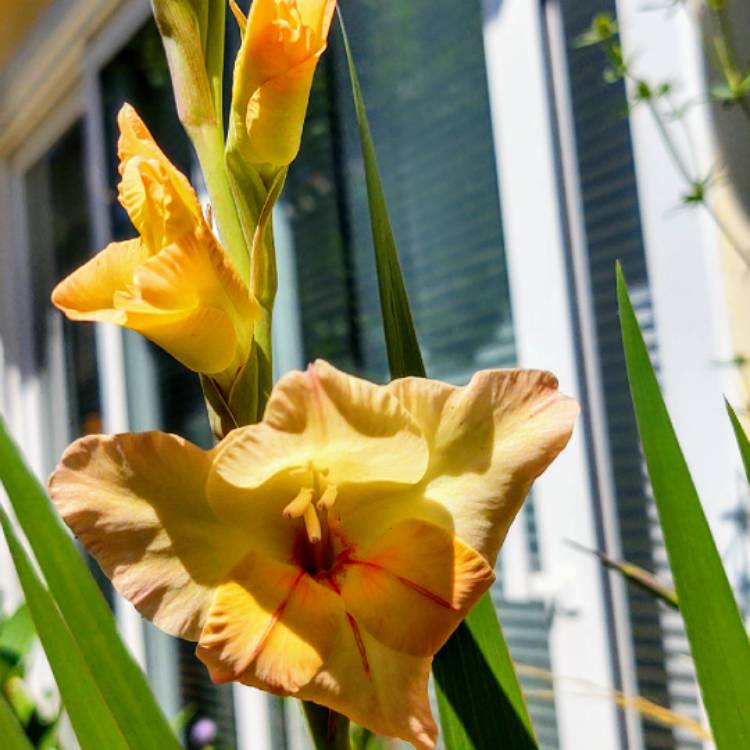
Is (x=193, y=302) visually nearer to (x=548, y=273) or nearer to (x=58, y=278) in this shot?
(x=548, y=273)

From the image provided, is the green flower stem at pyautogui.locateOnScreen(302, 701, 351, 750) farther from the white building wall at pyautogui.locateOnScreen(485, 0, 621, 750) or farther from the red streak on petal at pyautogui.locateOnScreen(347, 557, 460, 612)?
the white building wall at pyautogui.locateOnScreen(485, 0, 621, 750)

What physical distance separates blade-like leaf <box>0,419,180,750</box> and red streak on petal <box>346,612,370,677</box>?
110mm

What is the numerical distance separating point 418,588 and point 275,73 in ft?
0.62

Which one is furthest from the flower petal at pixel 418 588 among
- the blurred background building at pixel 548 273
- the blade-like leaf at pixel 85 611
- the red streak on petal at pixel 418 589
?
the blurred background building at pixel 548 273

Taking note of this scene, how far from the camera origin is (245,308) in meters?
0.33

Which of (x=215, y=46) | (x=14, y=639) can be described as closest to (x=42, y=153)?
(x=14, y=639)

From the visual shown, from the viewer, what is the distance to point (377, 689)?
11.7 inches

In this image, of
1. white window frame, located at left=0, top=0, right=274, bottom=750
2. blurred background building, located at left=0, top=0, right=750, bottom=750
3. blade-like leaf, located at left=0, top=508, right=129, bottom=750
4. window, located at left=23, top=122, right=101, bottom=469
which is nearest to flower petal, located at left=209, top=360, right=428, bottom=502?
blade-like leaf, located at left=0, top=508, right=129, bottom=750

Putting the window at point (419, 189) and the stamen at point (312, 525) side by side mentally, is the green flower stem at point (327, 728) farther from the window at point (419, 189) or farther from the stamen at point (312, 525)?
the window at point (419, 189)

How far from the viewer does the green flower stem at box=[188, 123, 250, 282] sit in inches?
13.6

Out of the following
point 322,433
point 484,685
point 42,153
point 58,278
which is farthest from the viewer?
point 42,153

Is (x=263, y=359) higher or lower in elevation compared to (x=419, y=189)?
lower

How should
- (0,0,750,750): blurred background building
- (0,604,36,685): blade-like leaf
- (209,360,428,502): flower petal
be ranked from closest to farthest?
(209,360,428,502): flower petal < (0,0,750,750): blurred background building < (0,604,36,685): blade-like leaf

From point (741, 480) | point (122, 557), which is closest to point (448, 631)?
point (122, 557)
